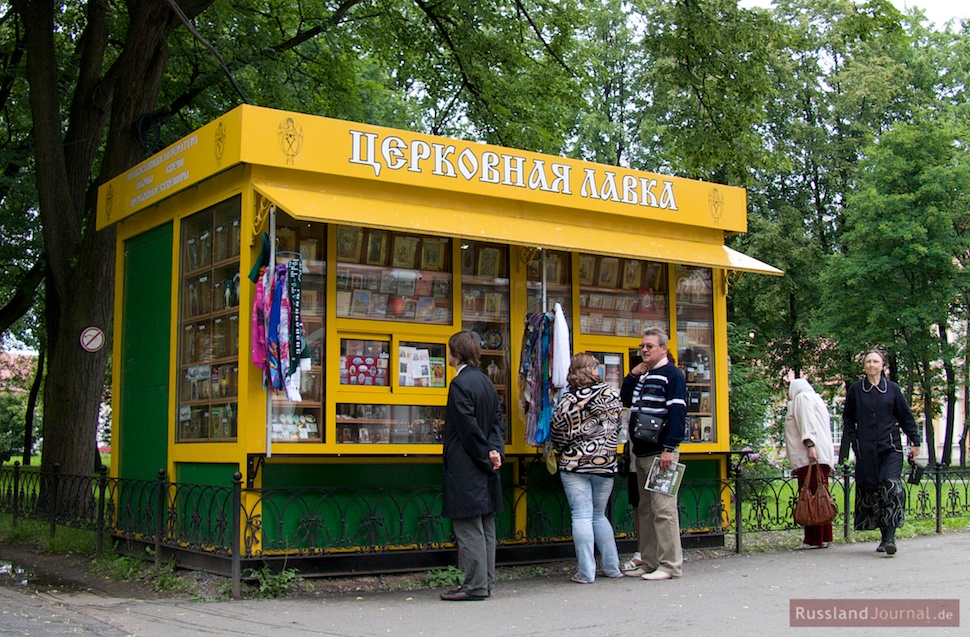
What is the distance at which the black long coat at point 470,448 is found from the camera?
7852mm

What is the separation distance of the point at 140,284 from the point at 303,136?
276 cm

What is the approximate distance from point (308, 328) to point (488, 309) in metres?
1.83

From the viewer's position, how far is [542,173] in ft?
32.7

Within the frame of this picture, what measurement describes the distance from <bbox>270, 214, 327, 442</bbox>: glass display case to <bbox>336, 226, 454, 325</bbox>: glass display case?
0.59ft

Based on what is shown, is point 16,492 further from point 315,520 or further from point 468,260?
point 468,260

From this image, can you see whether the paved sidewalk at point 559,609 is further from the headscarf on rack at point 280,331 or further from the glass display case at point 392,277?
the glass display case at point 392,277

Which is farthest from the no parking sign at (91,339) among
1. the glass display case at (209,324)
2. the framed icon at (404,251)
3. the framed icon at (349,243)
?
the framed icon at (404,251)

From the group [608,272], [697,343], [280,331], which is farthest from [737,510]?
[280,331]

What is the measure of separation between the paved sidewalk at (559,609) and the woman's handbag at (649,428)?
1172 mm

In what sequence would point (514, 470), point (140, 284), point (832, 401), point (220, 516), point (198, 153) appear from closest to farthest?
1. point (220, 516)
2. point (198, 153)
3. point (514, 470)
4. point (140, 284)
5. point (832, 401)

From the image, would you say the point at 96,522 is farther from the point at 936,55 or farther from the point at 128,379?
the point at 936,55

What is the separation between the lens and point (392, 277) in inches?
375

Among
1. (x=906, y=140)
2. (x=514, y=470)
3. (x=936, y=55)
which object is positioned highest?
(x=936, y=55)

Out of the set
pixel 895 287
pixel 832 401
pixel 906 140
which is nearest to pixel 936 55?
pixel 906 140
